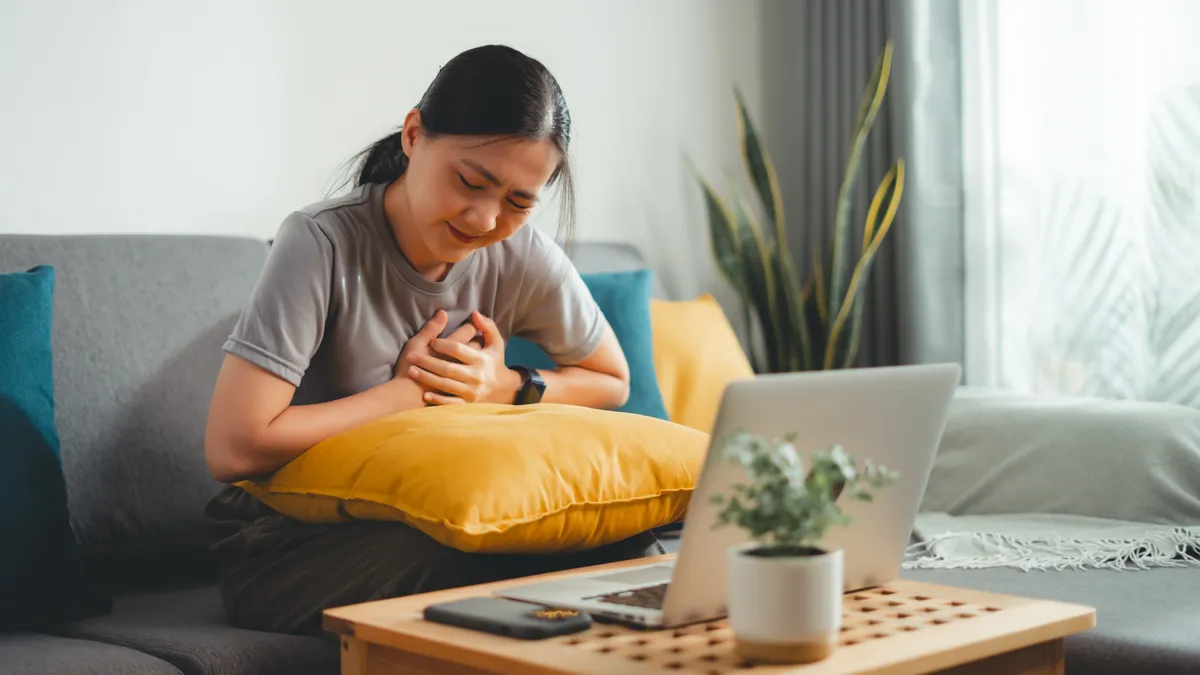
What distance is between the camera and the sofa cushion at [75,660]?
1271 millimetres

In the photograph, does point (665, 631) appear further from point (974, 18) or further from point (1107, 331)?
point (974, 18)

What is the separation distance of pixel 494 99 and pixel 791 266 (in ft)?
4.95

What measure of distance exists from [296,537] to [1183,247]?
1.96 m

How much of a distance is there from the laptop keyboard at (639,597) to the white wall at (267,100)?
4.38ft

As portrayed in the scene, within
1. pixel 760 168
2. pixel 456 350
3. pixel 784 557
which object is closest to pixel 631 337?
pixel 456 350

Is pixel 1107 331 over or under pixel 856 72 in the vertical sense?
under

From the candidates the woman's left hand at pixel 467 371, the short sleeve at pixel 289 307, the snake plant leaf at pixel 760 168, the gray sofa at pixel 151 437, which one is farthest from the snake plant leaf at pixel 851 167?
the short sleeve at pixel 289 307

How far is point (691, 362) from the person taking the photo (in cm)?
241

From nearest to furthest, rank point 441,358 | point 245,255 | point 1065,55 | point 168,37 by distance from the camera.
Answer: point 441,358 < point 245,255 < point 168,37 < point 1065,55

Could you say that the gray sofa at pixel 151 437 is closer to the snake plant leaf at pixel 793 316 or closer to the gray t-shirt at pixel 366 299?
the gray t-shirt at pixel 366 299

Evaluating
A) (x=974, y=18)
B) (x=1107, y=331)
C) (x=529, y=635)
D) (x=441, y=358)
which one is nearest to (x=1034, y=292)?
(x=1107, y=331)

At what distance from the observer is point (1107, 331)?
8.87 ft

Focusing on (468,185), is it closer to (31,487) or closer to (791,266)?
(31,487)

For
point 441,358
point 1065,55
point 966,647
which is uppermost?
point 1065,55
